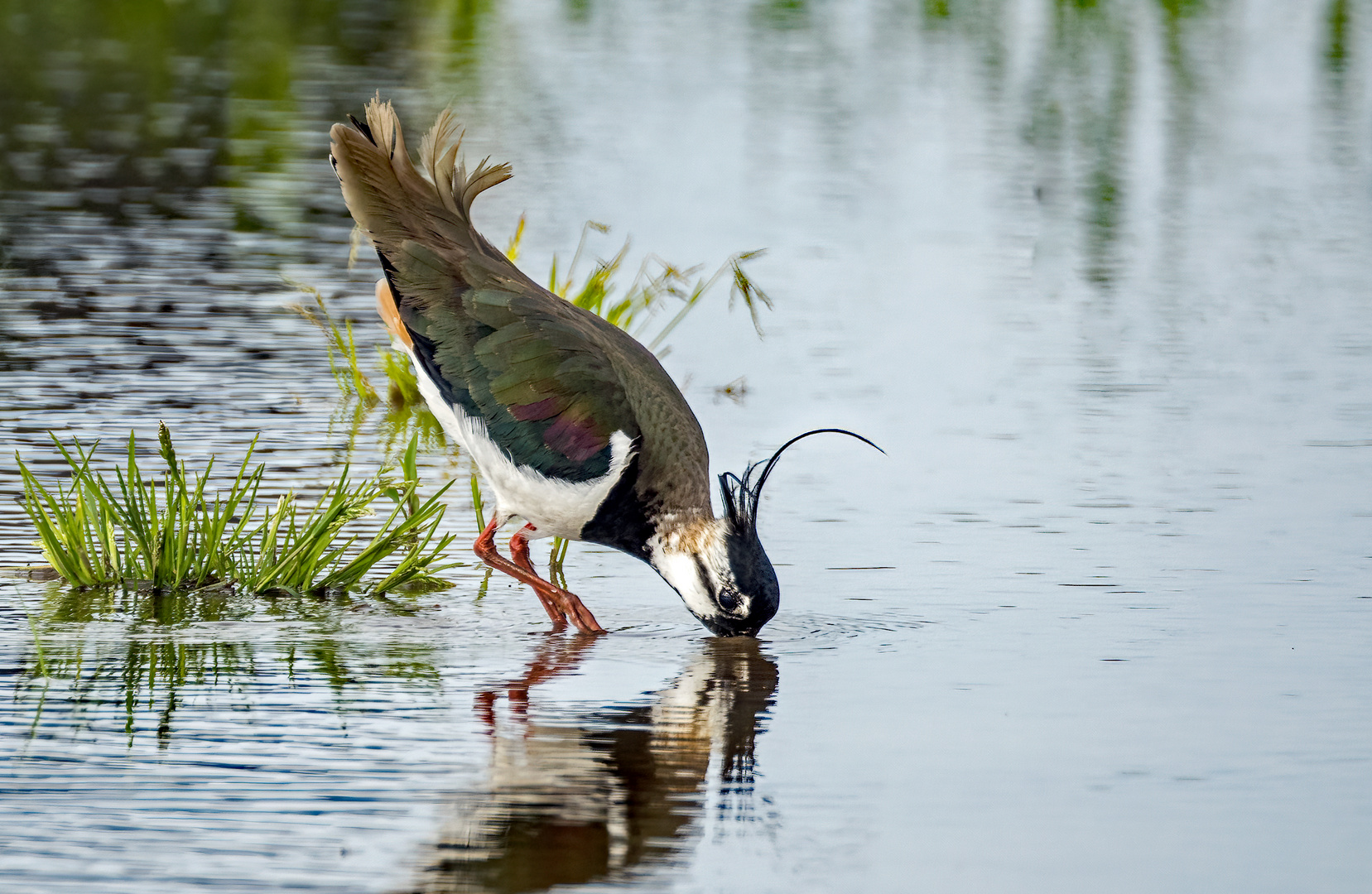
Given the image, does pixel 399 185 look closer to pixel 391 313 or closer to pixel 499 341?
pixel 391 313

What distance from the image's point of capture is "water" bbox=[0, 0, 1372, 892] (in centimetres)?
517

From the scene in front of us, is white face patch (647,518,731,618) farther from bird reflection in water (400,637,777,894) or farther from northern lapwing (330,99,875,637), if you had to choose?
bird reflection in water (400,637,777,894)

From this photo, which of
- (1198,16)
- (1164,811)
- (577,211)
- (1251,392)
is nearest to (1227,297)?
(1251,392)

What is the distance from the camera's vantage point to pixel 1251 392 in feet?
35.7

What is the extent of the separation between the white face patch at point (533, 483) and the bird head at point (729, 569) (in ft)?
1.12

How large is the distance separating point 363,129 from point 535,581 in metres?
2.04

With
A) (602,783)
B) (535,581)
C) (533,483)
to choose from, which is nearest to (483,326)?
(533,483)

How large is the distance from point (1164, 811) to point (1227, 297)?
822 cm

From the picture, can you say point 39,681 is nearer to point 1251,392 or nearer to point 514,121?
point 1251,392

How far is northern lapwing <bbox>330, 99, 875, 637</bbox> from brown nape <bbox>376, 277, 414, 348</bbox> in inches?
1.2

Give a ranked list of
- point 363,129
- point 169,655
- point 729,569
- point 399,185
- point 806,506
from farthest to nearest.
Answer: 1. point 806,506
2. point 363,129
3. point 399,185
4. point 729,569
5. point 169,655

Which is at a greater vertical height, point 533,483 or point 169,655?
point 533,483

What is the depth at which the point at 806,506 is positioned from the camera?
8992 mm

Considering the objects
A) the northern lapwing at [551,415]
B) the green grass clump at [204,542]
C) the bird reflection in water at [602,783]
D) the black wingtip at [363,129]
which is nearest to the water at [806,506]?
the bird reflection in water at [602,783]
